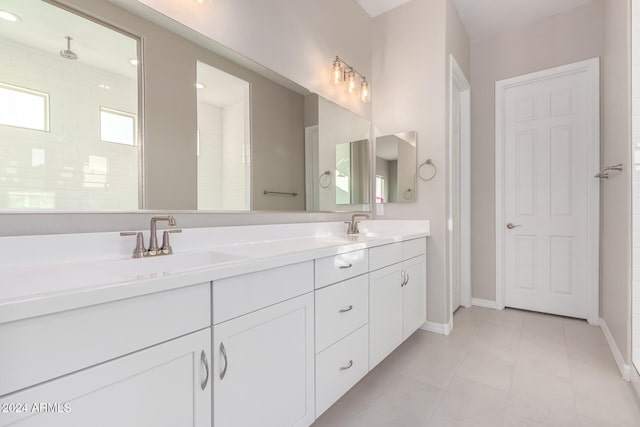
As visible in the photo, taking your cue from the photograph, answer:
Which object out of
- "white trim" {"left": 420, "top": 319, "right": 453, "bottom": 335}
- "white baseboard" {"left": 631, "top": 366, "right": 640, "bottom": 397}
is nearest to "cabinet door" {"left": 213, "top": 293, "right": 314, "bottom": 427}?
"white trim" {"left": 420, "top": 319, "right": 453, "bottom": 335}

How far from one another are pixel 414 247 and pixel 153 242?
169 cm

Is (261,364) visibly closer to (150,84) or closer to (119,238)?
(119,238)

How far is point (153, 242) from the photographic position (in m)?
1.20

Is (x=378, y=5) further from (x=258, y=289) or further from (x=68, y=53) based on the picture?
(x=258, y=289)

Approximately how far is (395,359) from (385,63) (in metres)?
2.40

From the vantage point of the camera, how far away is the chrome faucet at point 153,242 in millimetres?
1154

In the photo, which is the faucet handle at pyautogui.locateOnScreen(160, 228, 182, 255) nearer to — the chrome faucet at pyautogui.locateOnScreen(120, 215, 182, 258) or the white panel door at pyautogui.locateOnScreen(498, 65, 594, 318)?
the chrome faucet at pyautogui.locateOnScreen(120, 215, 182, 258)

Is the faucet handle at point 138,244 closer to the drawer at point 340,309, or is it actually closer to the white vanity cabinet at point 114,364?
the white vanity cabinet at point 114,364

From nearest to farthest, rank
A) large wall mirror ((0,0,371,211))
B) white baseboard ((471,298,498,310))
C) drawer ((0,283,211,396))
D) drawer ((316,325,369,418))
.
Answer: drawer ((0,283,211,396)), large wall mirror ((0,0,371,211)), drawer ((316,325,369,418)), white baseboard ((471,298,498,310))

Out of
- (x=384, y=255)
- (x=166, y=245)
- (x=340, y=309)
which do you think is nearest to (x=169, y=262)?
(x=166, y=245)

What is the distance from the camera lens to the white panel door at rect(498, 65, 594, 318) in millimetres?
2693

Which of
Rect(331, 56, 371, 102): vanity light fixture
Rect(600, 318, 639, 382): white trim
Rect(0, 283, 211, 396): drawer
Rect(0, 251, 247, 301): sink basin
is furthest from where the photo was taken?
Rect(331, 56, 371, 102): vanity light fixture

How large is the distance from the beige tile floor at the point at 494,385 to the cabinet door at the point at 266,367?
1.31 feet

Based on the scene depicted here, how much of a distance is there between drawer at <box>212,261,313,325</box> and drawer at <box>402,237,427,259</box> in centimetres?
102
